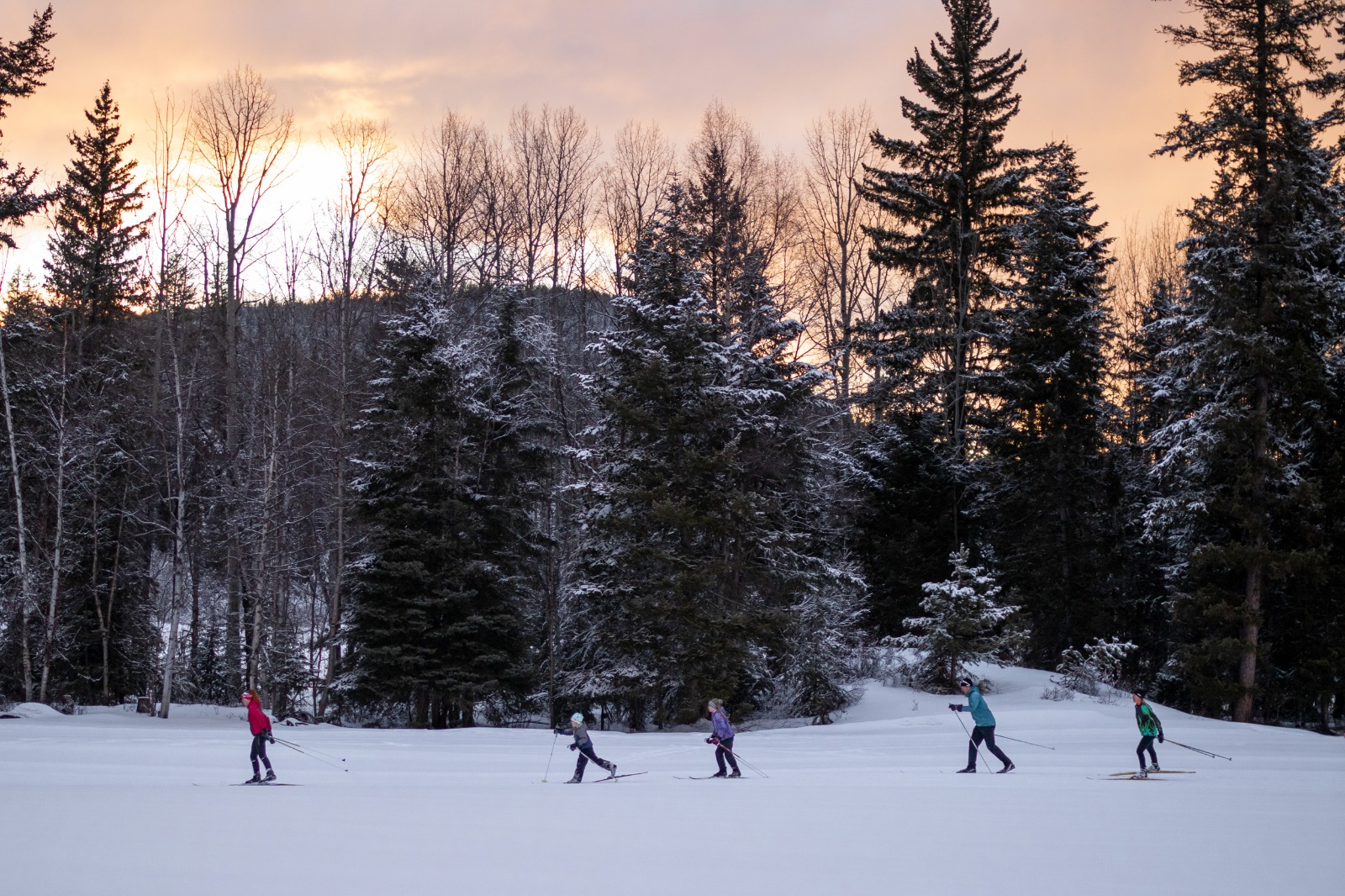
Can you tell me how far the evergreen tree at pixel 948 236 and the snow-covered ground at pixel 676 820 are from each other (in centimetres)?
1821

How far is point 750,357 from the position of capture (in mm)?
30922

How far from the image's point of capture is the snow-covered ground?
30.1 feet

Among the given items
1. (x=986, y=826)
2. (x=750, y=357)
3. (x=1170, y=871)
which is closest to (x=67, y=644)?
(x=750, y=357)

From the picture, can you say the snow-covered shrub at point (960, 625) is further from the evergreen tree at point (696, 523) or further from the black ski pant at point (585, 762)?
the black ski pant at point (585, 762)

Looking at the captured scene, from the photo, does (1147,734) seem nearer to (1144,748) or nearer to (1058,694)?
(1144,748)

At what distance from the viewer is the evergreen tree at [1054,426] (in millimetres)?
35500

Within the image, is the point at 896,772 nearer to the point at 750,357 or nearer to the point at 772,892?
Result: the point at 772,892

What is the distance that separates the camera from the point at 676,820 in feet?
41.8

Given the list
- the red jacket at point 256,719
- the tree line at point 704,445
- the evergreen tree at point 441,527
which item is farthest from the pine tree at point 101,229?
the red jacket at point 256,719

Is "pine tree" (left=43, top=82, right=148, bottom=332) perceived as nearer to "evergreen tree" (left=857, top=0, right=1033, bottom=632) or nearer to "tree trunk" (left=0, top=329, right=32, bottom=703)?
"tree trunk" (left=0, top=329, right=32, bottom=703)

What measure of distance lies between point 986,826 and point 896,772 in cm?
660

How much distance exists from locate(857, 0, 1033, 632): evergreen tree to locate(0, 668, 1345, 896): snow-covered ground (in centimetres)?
1821

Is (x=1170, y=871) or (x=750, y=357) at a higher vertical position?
(x=750, y=357)

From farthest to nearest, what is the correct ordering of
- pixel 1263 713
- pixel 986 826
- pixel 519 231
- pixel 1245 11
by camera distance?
1. pixel 519 231
2. pixel 1263 713
3. pixel 1245 11
4. pixel 986 826
